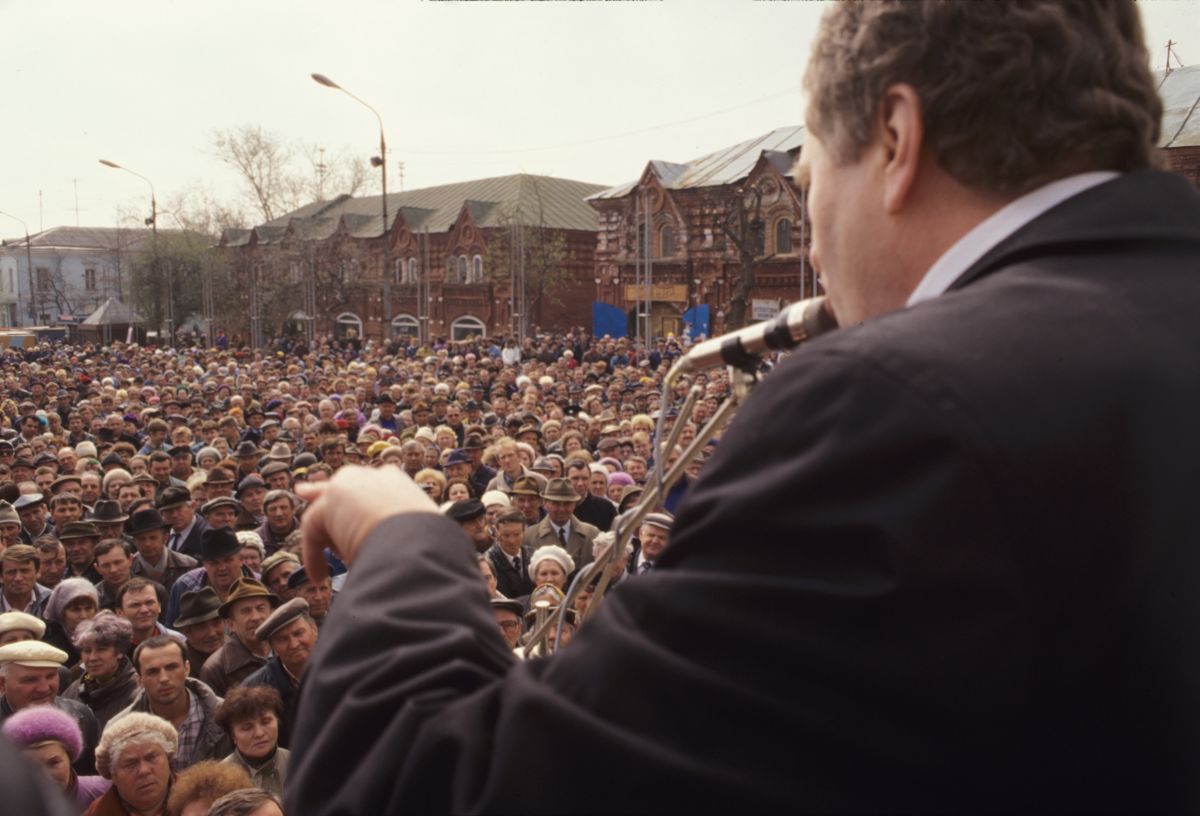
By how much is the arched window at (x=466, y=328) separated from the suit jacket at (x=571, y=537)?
4719 cm

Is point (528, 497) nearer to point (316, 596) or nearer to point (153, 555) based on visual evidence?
point (153, 555)

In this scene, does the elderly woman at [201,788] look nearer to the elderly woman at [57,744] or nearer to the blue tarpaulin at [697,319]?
the elderly woman at [57,744]

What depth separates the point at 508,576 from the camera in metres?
9.15

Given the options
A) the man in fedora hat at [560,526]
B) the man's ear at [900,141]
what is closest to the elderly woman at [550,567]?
the man in fedora hat at [560,526]

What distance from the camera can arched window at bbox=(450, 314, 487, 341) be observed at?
189 ft

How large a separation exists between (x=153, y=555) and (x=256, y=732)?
4.55m

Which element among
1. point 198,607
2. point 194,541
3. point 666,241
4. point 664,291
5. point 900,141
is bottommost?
point 194,541

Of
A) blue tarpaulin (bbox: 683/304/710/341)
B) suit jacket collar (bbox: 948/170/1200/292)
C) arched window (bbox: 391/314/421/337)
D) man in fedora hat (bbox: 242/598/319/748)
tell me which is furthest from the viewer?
arched window (bbox: 391/314/421/337)

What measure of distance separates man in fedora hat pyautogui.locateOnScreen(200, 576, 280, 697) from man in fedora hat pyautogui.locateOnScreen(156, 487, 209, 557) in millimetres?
3394

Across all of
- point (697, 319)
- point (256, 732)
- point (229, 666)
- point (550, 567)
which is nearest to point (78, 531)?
point (229, 666)

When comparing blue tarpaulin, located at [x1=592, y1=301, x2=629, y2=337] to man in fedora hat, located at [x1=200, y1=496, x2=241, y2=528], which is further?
blue tarpaulin, located at [x1=592, y1=301, x2=629, y2=337]

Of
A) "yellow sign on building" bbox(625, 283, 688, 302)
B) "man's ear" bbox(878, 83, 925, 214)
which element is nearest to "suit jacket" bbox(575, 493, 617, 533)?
"man's ear" bbox(878, 83, 925, 214)

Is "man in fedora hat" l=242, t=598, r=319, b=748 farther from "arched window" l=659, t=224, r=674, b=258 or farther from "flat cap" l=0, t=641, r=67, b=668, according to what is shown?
"arched window" l=659, t=224, r=674, b=258

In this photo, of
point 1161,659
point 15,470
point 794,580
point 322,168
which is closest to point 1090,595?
point 1161,659
